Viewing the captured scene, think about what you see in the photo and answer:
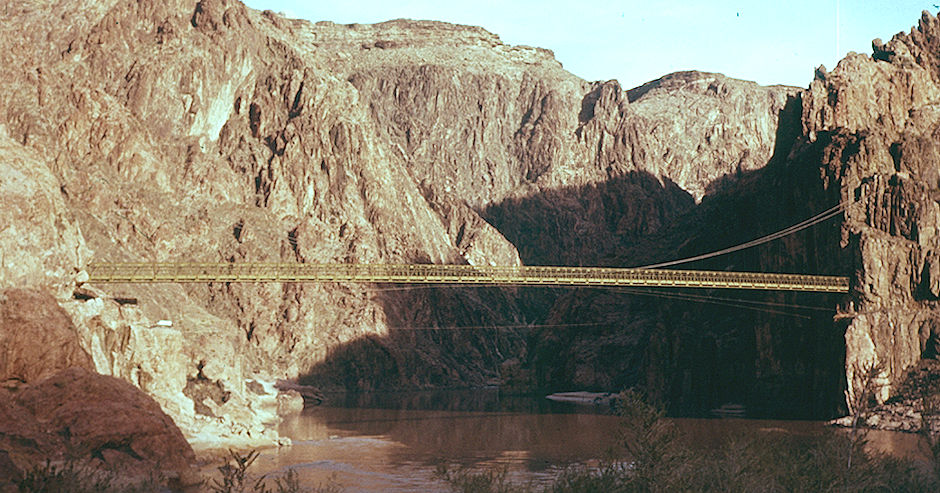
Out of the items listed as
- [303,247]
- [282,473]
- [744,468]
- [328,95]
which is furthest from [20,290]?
[328,95]

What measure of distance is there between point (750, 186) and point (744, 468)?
230ft

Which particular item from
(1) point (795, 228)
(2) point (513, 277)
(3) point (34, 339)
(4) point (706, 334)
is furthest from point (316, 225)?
(3) point (34, 339)

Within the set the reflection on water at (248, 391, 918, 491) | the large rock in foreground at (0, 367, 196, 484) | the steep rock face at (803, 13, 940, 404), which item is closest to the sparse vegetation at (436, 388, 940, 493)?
the reflection on water at (248, 391, 918, 491)

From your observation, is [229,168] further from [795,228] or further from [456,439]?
[456,439]

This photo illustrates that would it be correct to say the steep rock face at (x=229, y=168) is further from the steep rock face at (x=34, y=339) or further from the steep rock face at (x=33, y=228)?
the steep rock face at (x=34, y=339)

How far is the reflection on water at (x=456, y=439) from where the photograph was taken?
4697cm

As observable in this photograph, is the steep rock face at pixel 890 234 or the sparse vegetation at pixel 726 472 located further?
the steep rock face at pixel 890 234

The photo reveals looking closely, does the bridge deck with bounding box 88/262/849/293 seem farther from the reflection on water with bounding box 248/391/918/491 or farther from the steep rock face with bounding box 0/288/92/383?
the steep rock face with bounding box 0/288/92/383

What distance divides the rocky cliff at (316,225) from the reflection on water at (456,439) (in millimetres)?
4657

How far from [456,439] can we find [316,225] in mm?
78024

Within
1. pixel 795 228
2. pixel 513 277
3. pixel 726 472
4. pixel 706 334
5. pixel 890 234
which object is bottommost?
pixel 726 472

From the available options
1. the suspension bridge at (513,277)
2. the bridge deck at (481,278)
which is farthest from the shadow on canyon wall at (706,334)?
the bridge deck at (481,278)

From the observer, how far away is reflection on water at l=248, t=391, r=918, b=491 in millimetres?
46969

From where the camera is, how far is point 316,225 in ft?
452
